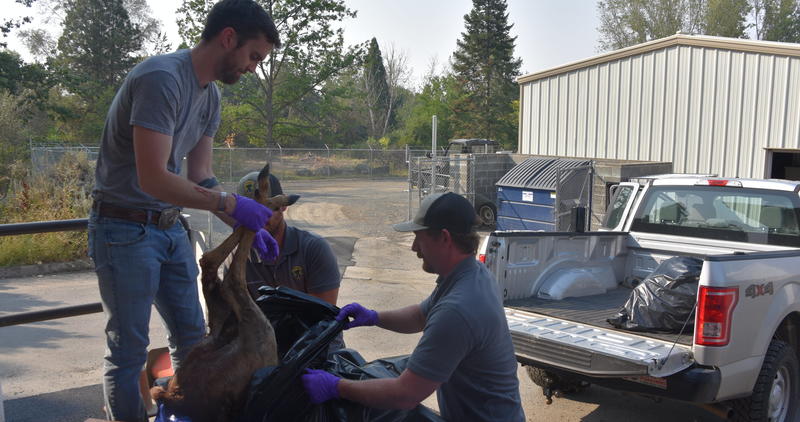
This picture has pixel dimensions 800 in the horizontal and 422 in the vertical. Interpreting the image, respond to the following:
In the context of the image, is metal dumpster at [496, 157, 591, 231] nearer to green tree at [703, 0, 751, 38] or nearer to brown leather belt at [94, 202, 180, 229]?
brown leather belt at [94, 202, 180, 229]

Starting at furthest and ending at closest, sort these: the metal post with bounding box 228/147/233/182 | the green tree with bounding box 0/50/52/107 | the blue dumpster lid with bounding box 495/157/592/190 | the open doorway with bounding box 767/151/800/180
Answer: the metal post with bounding box 228/147/233/182, the green tree with bounding box 0/50/52/107, the open doorway with bounding box 767/151/800/180, the blue dumpster lid with bounding box 495/157/592/190

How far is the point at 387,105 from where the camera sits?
2228 inches

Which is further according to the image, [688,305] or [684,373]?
[688,305]

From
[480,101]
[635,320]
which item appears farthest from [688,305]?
[480,101]

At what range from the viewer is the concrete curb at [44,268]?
1009cm

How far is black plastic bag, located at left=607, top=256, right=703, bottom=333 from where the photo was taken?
15.1ft

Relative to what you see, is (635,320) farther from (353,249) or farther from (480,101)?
(480,101)

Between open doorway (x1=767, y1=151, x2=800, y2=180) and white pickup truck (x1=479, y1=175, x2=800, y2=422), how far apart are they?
37.3 feet

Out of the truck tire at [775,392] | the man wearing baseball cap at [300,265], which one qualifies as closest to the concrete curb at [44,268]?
the man wearing baseball cap at [300,265]

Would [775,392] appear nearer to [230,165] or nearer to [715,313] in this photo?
A: [715,313]

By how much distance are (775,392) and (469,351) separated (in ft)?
10.4

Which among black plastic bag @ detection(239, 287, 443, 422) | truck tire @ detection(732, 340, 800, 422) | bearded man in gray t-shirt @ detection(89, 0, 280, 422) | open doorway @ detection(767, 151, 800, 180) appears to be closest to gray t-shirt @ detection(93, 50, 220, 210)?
bearded man in gray t-shirt @ detection(89, 0, 280, 422)

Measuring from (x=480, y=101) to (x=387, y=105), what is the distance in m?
9.36

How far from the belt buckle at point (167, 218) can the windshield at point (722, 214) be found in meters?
4.83
